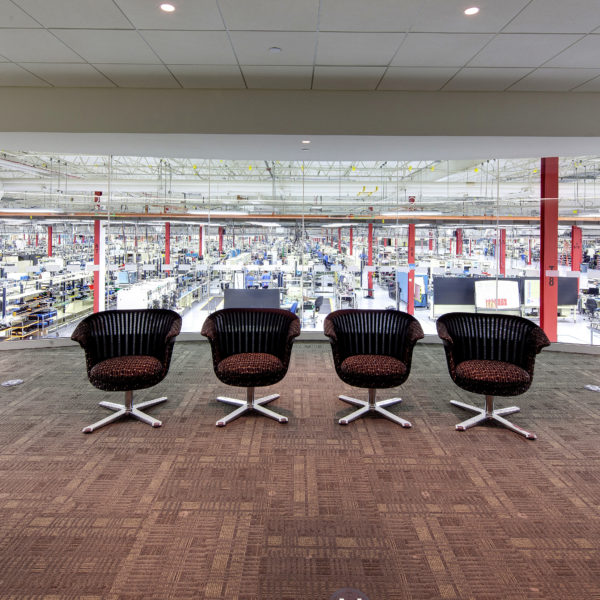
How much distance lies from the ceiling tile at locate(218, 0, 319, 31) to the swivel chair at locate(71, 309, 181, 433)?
2.35 meters

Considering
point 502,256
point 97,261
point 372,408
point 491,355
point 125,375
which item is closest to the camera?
point 125,375

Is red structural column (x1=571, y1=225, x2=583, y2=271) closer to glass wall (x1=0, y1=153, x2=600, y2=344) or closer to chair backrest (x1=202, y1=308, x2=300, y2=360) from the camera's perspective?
glass wall (x1=0, y1=153, x2=600, y2=344)

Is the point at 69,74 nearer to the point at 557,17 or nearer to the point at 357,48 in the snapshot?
the point at 357,48

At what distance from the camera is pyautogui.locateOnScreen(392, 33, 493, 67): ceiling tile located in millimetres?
3033

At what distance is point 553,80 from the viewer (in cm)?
383

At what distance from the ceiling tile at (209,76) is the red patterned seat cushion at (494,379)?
10.4 ft

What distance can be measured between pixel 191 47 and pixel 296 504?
3295 millimetres

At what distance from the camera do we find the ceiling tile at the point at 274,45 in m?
3.04

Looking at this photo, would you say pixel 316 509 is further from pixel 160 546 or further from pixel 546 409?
pixel 546 409

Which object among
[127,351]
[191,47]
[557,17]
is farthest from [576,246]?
[127,351]

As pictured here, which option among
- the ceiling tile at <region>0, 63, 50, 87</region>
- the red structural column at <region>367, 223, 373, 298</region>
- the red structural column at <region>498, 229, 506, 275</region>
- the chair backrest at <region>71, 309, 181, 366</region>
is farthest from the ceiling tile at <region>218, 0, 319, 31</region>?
the red structural column at <region>367, 223, 373, 298</region>

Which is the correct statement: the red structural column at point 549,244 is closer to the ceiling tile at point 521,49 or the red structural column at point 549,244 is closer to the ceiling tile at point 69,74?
the ceiling tile at point 521,49

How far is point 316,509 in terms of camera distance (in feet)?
7.80

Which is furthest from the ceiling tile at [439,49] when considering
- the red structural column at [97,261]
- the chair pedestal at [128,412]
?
the red structural column at [97,261]
